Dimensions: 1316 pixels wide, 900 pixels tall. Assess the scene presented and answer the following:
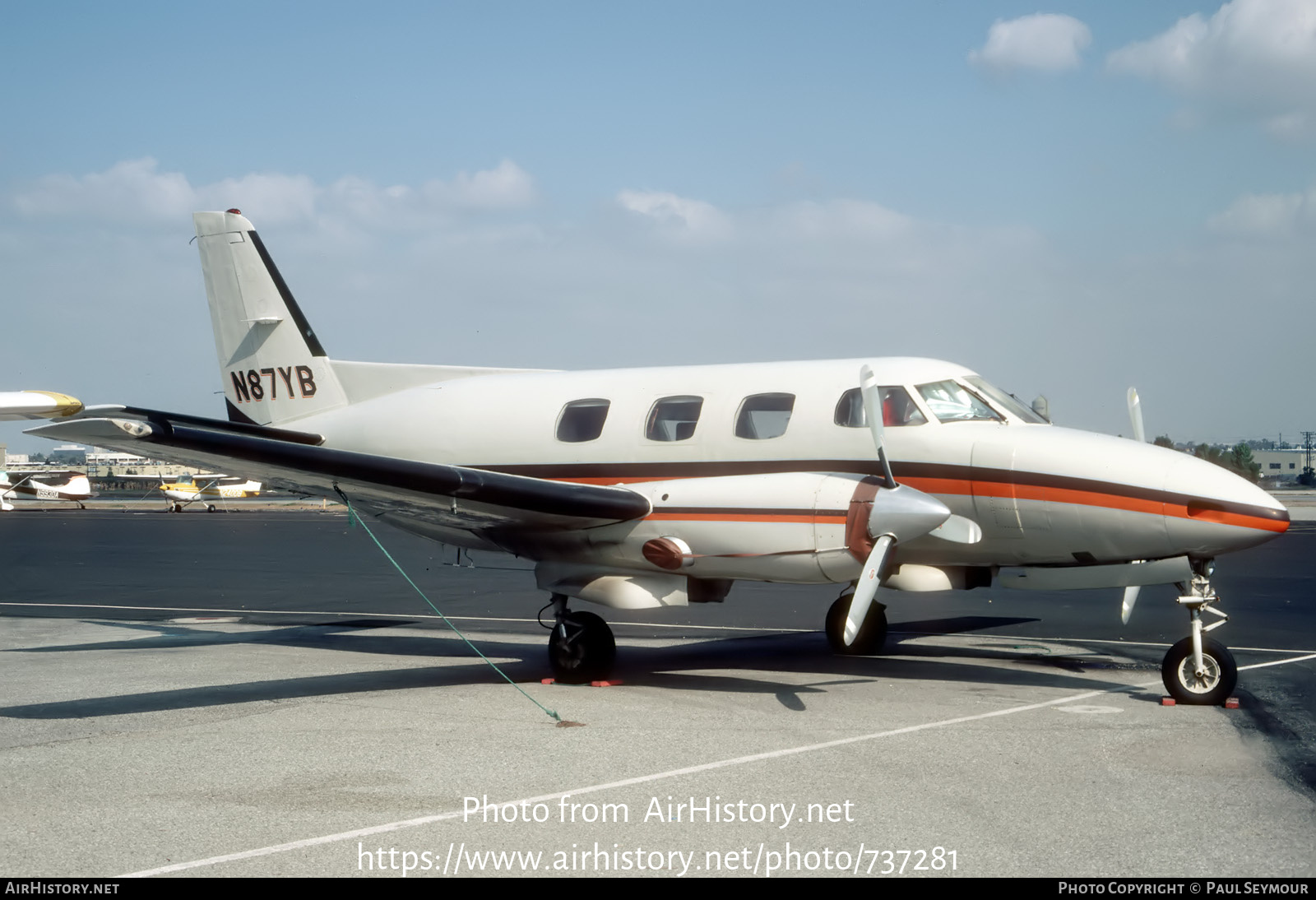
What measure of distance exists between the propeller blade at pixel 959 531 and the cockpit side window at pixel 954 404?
0.96 m

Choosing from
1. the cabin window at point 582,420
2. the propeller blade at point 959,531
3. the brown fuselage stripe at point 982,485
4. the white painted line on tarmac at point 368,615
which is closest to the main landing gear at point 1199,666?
the brown fuselage stripe at point 982,485

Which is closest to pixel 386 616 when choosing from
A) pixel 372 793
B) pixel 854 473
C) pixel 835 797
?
pixel 854 473

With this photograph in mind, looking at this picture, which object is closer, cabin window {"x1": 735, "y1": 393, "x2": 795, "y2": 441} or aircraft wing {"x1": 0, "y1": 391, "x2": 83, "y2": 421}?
aircraft wing {"x1": 0, "y1": 391, "x2": 83, "y2": 421}

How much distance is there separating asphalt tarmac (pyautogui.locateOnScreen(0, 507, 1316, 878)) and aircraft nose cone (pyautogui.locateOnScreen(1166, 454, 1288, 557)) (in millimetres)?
1342

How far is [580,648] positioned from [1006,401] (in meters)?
4.62

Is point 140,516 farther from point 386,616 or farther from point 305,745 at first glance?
point 305,745

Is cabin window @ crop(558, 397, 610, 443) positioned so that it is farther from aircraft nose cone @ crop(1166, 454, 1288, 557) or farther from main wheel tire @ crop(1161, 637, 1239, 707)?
main wheel tire @ crop(1161, 637, 1239, 707)

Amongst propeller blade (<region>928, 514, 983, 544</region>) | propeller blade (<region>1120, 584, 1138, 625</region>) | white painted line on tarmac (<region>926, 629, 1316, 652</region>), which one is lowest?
white painted line on tarmac (<region>926, 629, 1316, 652</region>)

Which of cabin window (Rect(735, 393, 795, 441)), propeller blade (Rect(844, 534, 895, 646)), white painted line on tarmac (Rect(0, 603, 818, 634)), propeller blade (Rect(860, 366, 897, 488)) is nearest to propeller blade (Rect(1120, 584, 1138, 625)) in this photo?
propeller blade (Rect(860, 366, 897, 488))

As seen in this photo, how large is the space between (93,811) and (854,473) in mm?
6411

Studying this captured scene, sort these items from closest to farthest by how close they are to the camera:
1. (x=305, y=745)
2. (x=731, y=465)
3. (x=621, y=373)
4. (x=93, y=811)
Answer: (x=93, y=811) < (x=305, y=745) < (x=731, y=465) < (x=621, y=373)

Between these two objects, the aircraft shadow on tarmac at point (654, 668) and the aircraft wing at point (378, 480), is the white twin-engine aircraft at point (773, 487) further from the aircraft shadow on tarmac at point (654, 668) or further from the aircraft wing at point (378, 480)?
the aircraft shadow on tarmac at point (654, 668)

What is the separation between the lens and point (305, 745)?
8047mm

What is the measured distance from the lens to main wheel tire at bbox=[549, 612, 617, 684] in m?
10.9
